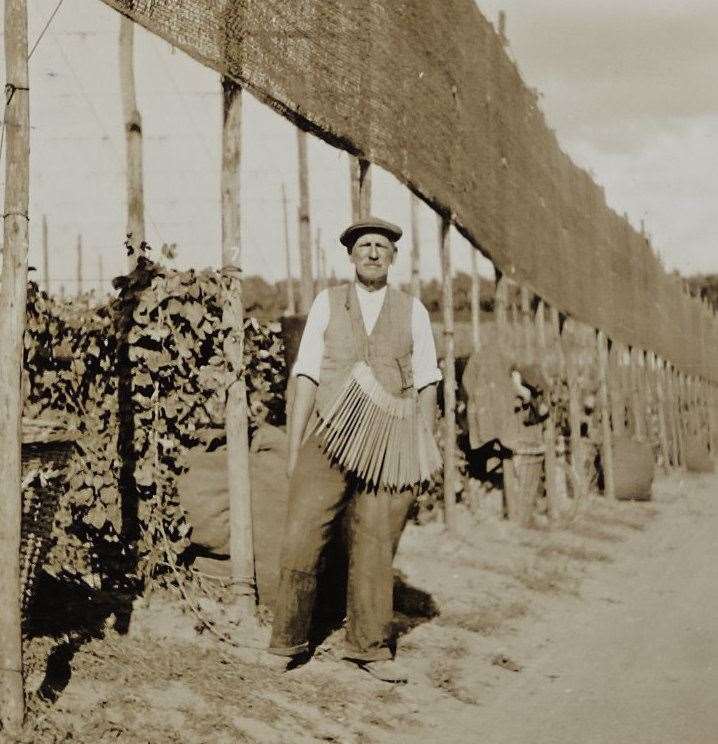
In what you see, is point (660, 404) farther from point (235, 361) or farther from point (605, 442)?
point (235, 361)

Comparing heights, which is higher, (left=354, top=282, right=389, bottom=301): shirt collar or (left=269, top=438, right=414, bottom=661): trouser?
(left=354, top=282, right=389, bottom=301): shirt collar

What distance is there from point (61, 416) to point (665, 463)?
15677mm

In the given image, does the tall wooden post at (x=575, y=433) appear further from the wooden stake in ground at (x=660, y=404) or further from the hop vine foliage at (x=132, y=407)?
the wooden stake in ground at (x=660, y=404)

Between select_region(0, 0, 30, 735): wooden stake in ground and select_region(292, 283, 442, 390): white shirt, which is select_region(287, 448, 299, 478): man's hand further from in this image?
select_region(0, 0, 30, 735): wooden stake in ground

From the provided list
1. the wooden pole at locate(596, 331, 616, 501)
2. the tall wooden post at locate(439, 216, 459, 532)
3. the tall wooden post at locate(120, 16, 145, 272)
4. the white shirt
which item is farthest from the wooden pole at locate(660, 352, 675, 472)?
A: the white shirt

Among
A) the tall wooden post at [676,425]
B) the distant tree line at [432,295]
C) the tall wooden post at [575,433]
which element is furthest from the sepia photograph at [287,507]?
the distant tree line at [432,295]

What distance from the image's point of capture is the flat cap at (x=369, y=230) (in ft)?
16.1

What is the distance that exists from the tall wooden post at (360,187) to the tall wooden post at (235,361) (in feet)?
5.61

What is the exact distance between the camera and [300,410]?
191 inches

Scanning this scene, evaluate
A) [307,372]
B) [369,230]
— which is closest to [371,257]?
[369,230]

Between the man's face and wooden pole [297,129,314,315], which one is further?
wooden pole [297,129,314,315]

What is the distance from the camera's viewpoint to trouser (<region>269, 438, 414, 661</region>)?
475 centimetres

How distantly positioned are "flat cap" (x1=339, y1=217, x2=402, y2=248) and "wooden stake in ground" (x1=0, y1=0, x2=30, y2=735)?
1.76 m

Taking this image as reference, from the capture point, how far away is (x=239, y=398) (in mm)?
5320
